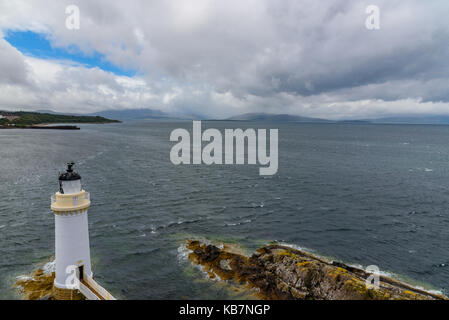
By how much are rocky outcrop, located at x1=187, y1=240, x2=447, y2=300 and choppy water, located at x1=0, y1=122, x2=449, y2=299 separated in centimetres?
196

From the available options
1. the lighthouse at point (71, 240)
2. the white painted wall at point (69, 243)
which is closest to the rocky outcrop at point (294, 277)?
the lighthouse at point (71, 240)

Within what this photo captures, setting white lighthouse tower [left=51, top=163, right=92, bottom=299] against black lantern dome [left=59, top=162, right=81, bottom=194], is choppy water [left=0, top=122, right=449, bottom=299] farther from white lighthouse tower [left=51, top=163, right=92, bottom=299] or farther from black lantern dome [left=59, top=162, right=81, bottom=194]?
black lantern dome [left=59, top=162, right=81, bottom=194]

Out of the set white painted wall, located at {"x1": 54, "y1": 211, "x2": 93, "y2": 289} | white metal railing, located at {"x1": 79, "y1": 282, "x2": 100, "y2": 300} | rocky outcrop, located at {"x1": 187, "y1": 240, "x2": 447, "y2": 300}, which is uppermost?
white painted wall, located at {"x1": 54, "y1": 211, "x2": 93, "y2": 289}

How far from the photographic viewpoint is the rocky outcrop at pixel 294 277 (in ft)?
59.6

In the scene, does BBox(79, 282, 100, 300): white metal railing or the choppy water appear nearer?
BBox(79, 282, 100, 300): white metal railing

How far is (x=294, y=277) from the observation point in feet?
66.3

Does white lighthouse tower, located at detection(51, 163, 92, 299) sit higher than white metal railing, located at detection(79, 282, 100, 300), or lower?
higher

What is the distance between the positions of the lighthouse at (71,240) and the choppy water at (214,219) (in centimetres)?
740

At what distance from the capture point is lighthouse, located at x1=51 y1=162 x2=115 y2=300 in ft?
40.2

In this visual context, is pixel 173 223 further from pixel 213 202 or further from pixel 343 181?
pixel 343 181

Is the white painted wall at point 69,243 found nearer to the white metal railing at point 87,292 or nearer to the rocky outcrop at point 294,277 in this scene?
the white metal railing at point 87,292

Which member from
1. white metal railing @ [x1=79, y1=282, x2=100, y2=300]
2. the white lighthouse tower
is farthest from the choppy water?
the white lighthouse tower

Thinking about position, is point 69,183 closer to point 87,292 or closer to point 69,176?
point 69,176

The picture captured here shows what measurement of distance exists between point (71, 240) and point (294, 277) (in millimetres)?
16237
